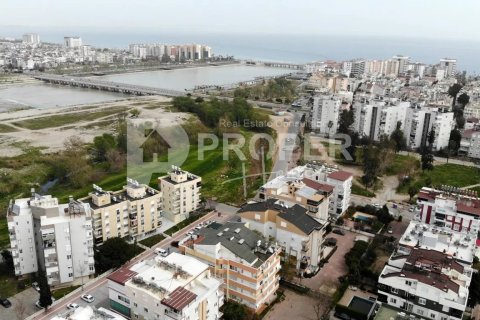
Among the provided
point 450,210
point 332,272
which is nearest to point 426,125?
point 450,210

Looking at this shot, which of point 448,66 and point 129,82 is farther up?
point 448,66

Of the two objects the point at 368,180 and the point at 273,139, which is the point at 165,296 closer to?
the point at 368,180

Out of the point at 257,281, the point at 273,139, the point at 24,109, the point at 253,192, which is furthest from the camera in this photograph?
the point at 24,109

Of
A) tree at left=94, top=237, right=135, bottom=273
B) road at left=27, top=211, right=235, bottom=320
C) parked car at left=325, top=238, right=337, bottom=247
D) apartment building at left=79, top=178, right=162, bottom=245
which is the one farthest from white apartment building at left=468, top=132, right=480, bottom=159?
tree at left=94, top=237, right=135, bottom=273

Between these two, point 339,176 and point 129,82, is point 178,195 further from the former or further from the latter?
point 129,82

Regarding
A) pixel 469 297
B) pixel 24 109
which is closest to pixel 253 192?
pixel 469 297
